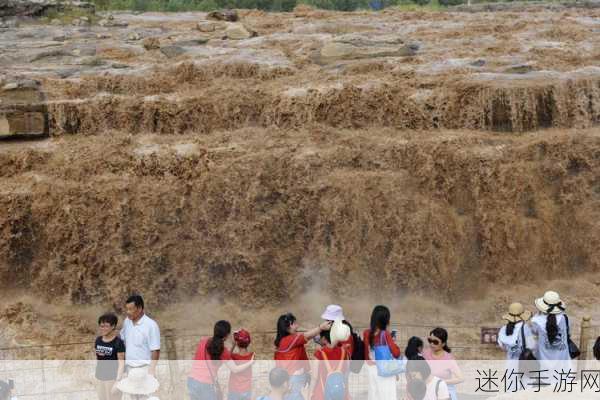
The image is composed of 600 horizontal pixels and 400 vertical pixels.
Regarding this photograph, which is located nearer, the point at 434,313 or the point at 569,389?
the point at 569,389

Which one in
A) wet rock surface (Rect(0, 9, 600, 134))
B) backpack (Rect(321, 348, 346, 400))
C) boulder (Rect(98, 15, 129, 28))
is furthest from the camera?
boulder (Rect(98, 15, 129, 28))

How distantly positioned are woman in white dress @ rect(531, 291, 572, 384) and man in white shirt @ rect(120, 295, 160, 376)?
10.6 ft

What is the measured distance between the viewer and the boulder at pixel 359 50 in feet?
48.6

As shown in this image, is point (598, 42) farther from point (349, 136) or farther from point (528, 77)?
point (349, 136)

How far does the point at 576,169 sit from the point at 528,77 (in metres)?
2.14

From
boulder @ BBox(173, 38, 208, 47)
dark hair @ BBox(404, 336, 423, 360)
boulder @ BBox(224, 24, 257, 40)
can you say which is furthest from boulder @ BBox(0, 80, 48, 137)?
dark hair @ BBox(404, 336, 423, 360)

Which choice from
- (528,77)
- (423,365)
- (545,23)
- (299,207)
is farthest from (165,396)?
(545,23)

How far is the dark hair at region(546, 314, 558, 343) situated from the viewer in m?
6.31

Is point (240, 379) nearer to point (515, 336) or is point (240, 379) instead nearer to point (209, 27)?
point (515, 336)

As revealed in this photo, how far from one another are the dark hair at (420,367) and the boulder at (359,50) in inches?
394

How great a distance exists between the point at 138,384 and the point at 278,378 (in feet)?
4.18

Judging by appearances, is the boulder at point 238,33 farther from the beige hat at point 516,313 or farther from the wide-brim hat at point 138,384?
the wide-brim hat at point 138,384

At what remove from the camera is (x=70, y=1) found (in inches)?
880

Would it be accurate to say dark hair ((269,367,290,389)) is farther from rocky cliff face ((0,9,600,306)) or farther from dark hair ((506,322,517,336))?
rocky cliff face ((0,9,600,306))
